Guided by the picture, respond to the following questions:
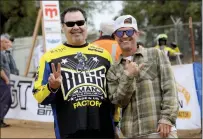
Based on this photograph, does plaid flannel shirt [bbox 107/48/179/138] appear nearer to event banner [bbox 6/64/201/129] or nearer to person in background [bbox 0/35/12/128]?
event banner [bbox 6/64/201/129]

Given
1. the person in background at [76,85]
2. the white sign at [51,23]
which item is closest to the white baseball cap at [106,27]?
the person in background at [76,85]

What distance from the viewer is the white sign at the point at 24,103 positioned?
10065 mm

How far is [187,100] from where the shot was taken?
8.10 metres

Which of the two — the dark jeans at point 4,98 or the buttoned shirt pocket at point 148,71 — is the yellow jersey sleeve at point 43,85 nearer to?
the buttoned shirt pocket at point 148,71

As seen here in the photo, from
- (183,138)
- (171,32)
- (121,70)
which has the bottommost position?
(183,138)

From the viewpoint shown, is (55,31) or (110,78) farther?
(55,31)

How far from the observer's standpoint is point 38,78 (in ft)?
11.8

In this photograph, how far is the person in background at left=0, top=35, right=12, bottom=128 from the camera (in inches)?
386

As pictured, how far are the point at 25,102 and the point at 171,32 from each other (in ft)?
40.3

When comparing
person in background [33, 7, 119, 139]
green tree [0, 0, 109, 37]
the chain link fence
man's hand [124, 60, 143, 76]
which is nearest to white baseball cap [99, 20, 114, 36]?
person in background [33, 7, 119, 139]

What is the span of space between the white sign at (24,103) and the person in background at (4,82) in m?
0.40

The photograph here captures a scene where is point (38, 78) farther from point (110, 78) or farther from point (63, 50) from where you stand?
point (110, 78)

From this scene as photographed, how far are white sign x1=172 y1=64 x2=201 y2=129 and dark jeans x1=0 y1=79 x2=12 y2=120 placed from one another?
3920mm

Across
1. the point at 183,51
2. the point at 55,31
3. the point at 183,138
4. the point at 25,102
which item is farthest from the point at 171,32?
the point at 183,138
